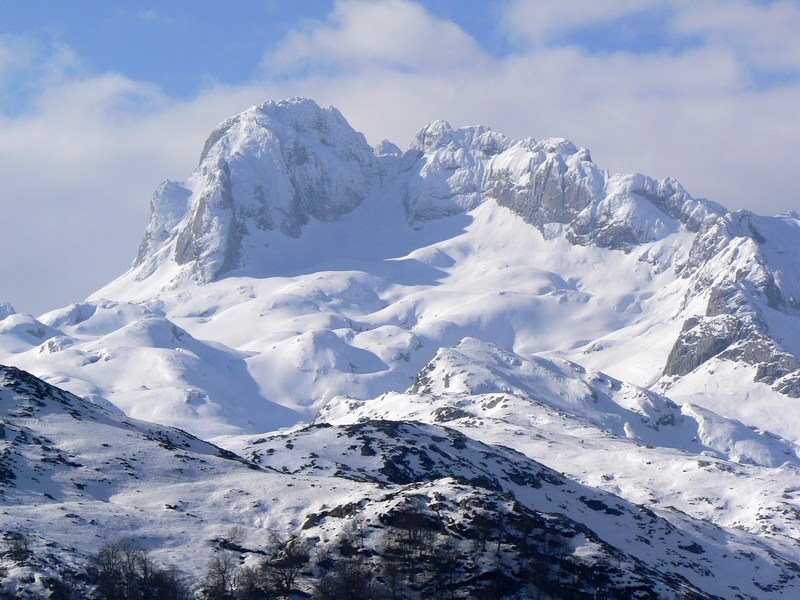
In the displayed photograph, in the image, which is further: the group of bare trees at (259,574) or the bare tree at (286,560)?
the bare tree at (286,560)

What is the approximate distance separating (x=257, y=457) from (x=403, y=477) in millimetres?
25661

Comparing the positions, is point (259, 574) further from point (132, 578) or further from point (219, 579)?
point (132, 578)

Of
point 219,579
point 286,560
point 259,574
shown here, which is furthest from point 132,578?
point 286,560

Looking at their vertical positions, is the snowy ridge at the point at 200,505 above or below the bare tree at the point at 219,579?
above

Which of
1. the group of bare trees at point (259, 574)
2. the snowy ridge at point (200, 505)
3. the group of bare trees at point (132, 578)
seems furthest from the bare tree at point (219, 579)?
the snowy ridge at point (200, 505)

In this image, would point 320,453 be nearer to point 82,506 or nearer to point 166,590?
point 82,506

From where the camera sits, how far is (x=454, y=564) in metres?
112

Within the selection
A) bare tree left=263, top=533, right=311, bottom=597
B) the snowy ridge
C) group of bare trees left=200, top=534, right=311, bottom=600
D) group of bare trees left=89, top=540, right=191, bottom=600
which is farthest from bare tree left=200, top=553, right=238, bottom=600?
bare tree left=263, top=533, right=311, bottom=597

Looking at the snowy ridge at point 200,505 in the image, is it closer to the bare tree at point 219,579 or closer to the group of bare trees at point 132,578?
the group of bare trees at point 132,578

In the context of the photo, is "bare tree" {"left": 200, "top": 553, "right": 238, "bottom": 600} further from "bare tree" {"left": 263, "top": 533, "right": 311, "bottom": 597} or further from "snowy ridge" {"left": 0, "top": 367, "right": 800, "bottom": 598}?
"bare tree" {"left": 263, "top": 533, "right": 311, "bottom": 597}

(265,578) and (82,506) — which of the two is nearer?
(265,578)

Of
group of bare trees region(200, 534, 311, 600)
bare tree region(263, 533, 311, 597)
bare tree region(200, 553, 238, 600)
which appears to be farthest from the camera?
bare tree region(263, 533, 311, 597)

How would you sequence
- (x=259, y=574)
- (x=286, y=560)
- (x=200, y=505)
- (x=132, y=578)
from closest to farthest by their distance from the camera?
(x=132, y=578) < (x=259, y=574) < (x=286, y=560) < (x=200, y=505)

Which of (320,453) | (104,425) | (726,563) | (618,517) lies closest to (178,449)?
(104,425)
